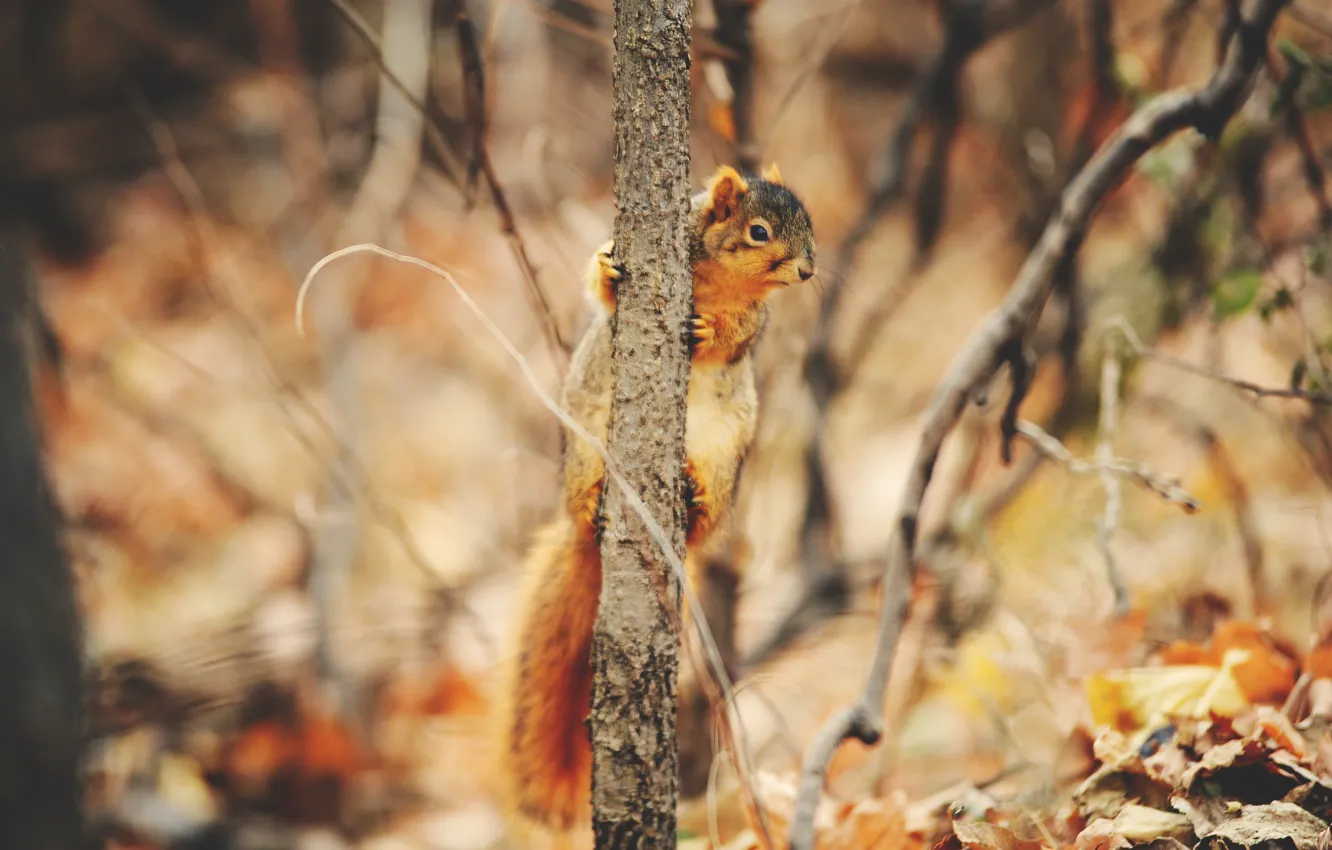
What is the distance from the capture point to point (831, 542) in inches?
110

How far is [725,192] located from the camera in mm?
1459

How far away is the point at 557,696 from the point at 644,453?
0.63 meters

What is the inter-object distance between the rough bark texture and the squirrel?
0.96 ft

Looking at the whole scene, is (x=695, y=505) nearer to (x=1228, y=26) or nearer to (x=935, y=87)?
(x=1228, y=26)

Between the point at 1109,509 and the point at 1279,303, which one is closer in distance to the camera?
the point at 1109,509

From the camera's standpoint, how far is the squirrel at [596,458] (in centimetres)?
144

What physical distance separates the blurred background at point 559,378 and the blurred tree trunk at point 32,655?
0.38m

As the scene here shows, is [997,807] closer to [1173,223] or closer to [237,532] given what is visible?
[1173,223]

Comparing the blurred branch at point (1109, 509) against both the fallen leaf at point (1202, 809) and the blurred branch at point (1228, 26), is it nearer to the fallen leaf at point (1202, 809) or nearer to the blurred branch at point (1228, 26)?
the fallen leaf at point (1202, 809)

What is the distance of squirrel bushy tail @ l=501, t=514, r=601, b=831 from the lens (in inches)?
59.4

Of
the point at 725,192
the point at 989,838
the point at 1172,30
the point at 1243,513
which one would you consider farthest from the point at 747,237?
the point at 1172,30

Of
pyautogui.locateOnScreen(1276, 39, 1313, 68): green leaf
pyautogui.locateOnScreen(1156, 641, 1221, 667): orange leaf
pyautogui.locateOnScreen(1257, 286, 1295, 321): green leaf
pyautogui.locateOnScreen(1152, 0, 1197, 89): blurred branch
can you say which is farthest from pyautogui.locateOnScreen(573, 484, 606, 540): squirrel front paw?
pyautogui.locateOnScreen(1152, 0, 1197, 89): blurred branch

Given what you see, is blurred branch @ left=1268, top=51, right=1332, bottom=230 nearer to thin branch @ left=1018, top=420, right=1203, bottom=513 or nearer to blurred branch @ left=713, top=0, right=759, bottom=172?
thin branch @ left=1018, top=420, right=1203, bottom=513

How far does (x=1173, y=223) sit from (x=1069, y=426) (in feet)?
1.87
